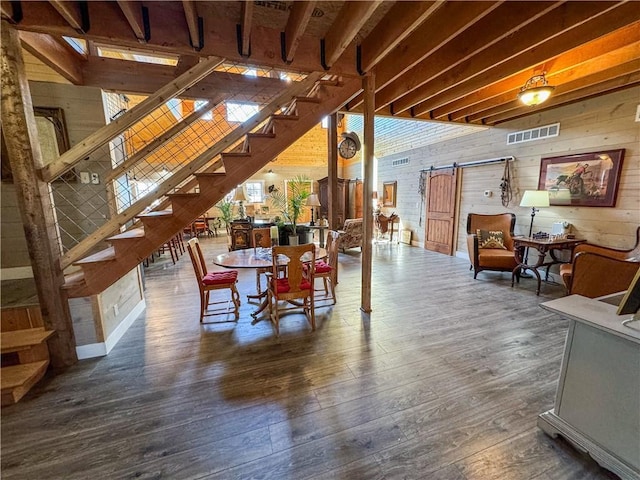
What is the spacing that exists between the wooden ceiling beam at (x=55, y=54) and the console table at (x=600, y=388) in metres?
4.31

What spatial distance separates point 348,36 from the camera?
2217 mm

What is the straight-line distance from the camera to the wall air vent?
4.40 m

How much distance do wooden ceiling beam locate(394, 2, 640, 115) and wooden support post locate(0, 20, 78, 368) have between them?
4271 millimetres

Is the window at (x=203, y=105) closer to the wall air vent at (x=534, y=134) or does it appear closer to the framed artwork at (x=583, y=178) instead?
the wall air vent at (x=534, y=134)

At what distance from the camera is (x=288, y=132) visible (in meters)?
2.94

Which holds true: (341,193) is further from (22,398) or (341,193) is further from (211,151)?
(22,398)

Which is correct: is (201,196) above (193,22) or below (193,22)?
below

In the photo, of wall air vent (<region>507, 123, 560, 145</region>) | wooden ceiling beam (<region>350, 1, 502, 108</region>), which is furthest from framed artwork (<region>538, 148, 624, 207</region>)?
wooden ceiling beam (<region>350, 1, 502, 108</region>)

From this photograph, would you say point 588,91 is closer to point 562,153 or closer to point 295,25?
point 562,153

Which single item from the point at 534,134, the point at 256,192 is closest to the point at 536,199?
the point at 534,134

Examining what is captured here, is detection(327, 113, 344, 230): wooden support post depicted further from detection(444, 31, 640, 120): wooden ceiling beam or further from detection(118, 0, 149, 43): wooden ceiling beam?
detection(118, 0, 149, 43): wooden ceiling beam

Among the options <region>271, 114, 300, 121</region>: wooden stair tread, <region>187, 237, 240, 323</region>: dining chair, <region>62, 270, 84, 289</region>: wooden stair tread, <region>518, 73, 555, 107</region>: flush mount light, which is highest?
<region>518, 73, 555, 107</region>: flush mount light

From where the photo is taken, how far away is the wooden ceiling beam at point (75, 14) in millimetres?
1872

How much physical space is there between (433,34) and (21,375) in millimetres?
4481
